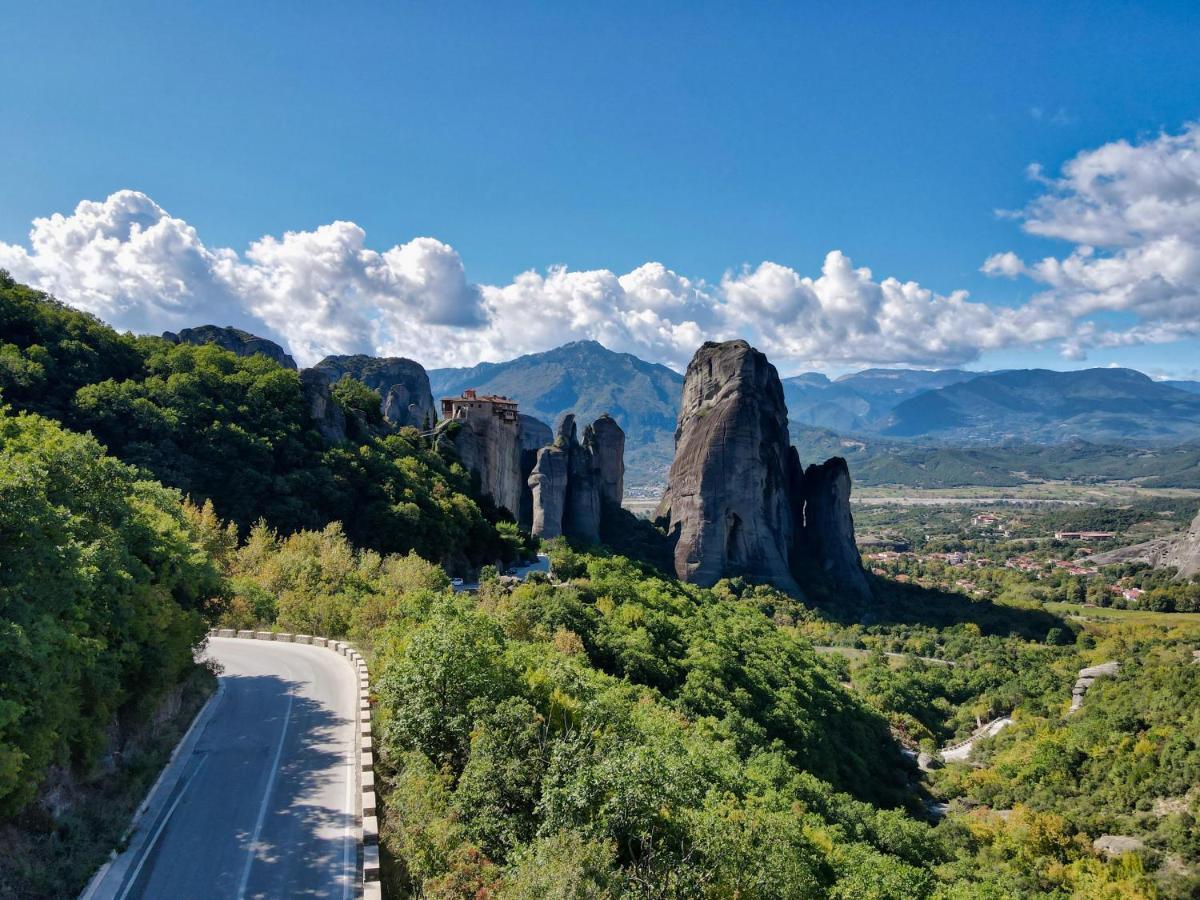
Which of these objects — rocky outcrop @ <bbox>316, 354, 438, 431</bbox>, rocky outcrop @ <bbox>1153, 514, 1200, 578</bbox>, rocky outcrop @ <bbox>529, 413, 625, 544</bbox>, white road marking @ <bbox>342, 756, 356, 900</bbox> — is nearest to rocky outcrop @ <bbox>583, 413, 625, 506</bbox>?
rocky outcrop @ <bbox>529, 413, 625, 544</bbox>

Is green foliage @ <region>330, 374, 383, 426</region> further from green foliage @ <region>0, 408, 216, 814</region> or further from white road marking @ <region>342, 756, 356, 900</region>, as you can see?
white road marking @ <region>342, 756, 356, 900</region>

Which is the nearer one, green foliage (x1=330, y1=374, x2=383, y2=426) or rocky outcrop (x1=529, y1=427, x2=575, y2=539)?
green foliage (x1=330, y1=374, x2=383, y2=426)

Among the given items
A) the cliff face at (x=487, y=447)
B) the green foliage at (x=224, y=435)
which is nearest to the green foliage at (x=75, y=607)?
the green foliage at (x=224, y=435)

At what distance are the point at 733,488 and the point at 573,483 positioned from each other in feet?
57.2

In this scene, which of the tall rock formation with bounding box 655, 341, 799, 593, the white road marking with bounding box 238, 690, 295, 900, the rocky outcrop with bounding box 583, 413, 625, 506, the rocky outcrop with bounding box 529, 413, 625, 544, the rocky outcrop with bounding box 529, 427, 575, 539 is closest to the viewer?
the white road marking with bounding box 238, 690, 295, 900

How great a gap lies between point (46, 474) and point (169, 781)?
7.41 metres

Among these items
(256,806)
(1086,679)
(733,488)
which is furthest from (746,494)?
(256,806)

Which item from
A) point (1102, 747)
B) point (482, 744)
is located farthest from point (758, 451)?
point (482, 744)

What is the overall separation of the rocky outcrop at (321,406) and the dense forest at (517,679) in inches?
44.7

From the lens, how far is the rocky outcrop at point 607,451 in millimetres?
86188

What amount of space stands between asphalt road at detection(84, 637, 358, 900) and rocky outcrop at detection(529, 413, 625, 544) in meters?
48.6

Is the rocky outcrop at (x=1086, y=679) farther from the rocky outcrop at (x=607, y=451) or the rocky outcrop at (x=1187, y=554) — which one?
the rocky outcrop at (x=1187, y=554)

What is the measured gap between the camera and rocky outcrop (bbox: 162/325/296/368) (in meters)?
93.1

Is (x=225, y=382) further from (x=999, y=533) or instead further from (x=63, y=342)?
(x=999, y=533)
